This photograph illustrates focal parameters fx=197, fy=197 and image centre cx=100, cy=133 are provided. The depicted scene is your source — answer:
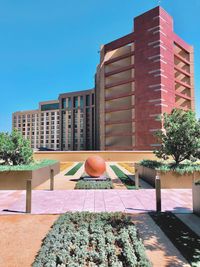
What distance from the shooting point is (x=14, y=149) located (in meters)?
14.5

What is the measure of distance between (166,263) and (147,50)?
4370 cm

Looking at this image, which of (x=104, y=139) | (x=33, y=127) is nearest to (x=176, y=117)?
(x=104, y=139)

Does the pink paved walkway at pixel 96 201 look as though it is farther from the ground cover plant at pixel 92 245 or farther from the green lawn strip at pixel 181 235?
the ground cover plant at pixel 92 245

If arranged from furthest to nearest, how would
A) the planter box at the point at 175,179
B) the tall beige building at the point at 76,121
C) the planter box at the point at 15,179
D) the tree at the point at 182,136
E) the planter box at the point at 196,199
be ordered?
the tall beige building at the point at 76,121
the tree at the point at 182,136
the planter box at the point at 175,179
the planter box at the point at 15,179
the planter box at the point at 196,199

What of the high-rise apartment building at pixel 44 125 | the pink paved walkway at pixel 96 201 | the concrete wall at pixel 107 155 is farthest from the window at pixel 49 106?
the pink paved walkway at pixel 96 201

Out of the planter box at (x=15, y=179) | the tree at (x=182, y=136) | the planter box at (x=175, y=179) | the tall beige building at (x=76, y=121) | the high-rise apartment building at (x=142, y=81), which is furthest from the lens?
the tall beige building at (x=76, y=121)

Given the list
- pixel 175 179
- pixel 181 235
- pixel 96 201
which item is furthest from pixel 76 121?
pixel 181 235

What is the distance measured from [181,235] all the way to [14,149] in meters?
12.4

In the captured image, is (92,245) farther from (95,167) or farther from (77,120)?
(77,120)

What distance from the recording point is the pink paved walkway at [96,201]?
843cm

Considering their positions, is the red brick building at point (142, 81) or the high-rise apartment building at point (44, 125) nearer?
the red brick building at point (142, 81)

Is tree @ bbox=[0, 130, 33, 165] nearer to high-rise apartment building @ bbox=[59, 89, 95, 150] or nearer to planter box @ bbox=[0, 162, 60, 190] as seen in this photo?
planter box @ bbox=[0, 162, 60, 190]

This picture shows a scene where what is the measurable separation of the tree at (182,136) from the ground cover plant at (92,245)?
8.80 m

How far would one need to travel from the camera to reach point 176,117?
48.1 ft
